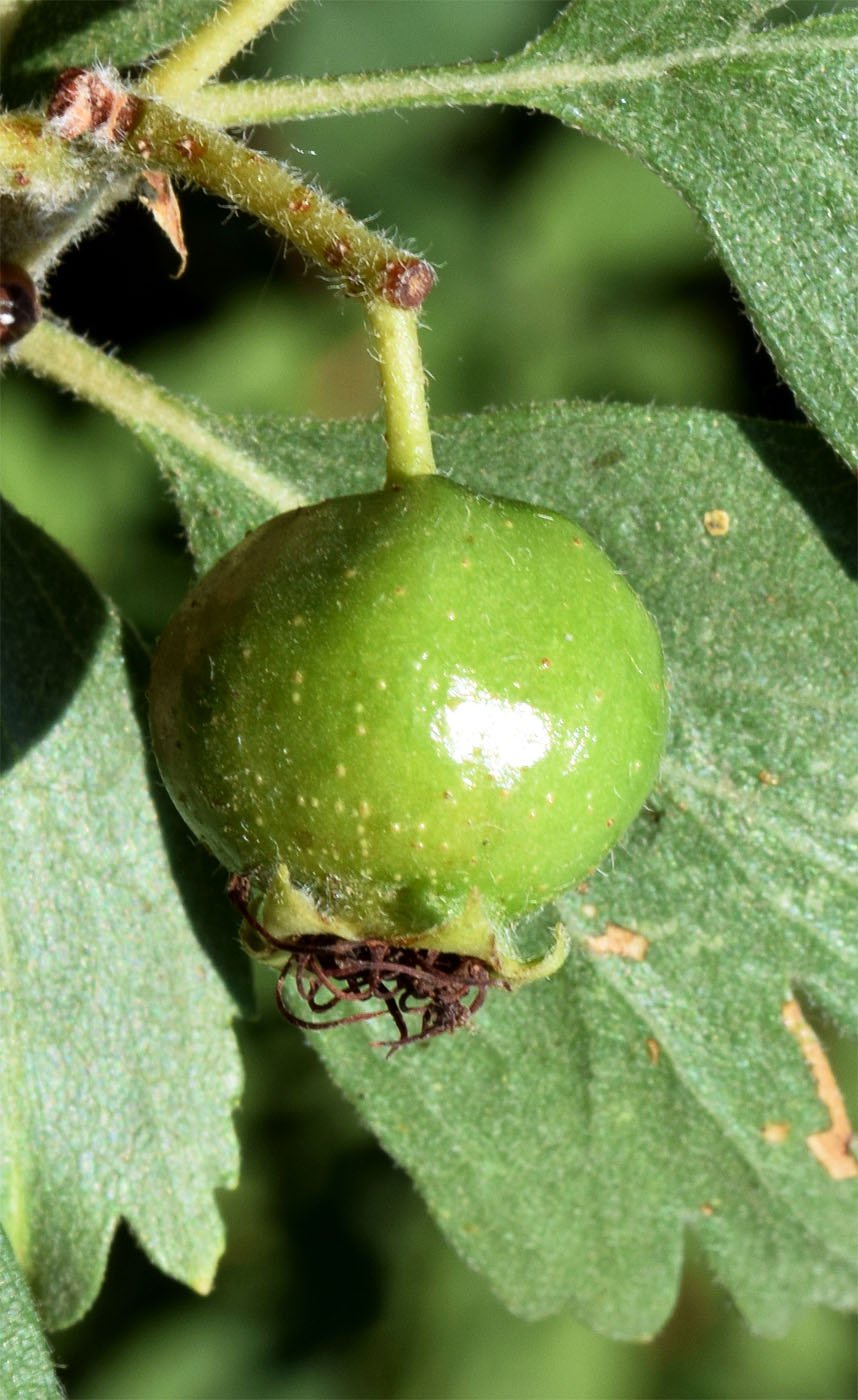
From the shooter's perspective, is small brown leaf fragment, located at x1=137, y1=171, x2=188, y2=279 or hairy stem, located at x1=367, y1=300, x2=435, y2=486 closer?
hairy stem, located at x1=367, y1=300, x2=435, y2=486

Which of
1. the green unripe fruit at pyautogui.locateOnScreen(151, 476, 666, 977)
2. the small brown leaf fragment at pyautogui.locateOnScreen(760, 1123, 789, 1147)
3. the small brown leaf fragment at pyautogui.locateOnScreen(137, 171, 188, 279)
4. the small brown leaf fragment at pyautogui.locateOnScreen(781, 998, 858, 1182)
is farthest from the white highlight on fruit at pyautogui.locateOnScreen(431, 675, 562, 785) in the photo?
the small brown leaf fragment at pyautogui.locateOnScreen(760, 1123, 789, 1147)

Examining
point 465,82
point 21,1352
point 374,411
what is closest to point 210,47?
point 465,82

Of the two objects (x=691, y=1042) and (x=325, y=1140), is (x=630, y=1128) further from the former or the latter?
(x=325, y=1140)

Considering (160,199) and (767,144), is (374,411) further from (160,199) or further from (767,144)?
(160,199)

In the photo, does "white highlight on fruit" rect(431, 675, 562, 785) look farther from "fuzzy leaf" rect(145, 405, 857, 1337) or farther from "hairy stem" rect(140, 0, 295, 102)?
"hairy stem" rect(140, 0, 295, 102)

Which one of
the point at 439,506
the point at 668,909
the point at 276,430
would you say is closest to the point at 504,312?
the point at 276,430
